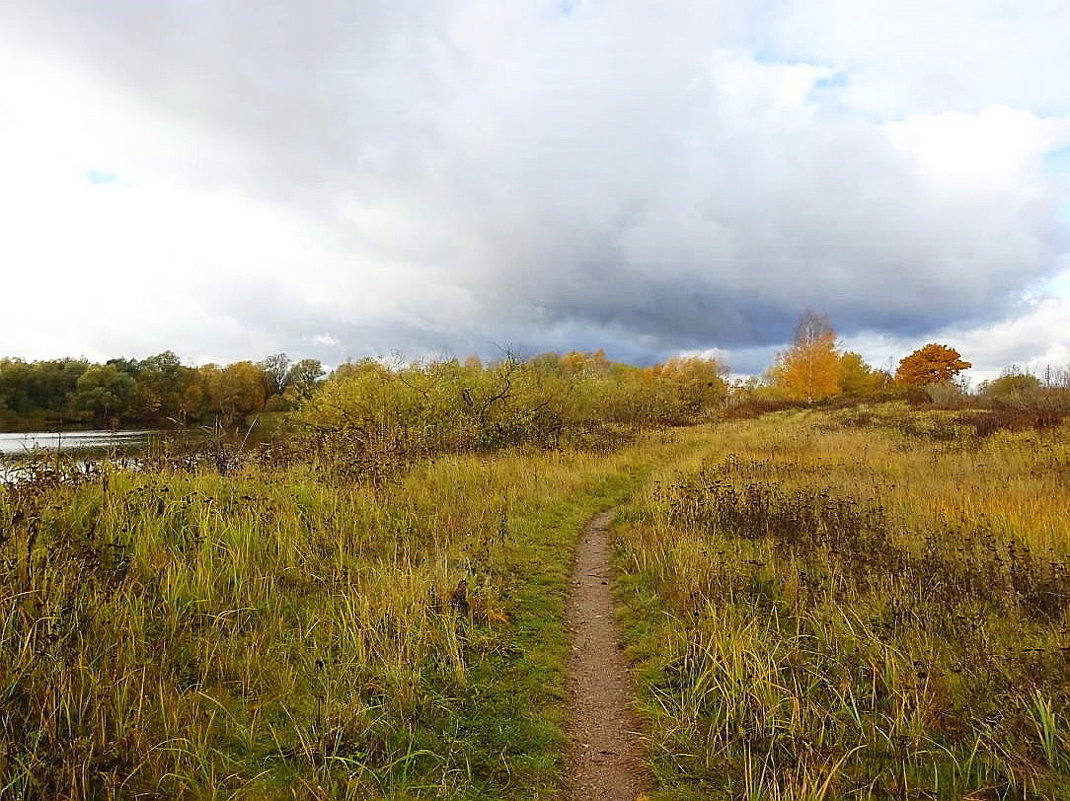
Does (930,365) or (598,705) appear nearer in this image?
(598,705)

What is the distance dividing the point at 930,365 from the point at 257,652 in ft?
241

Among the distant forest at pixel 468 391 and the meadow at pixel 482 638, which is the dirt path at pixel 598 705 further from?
the distant forest at pixel 468 391

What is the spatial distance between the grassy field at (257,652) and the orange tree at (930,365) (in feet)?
222

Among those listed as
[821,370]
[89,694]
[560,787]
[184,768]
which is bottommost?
[560,787]

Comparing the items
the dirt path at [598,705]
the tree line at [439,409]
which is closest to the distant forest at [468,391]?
the tree line at [439,409]

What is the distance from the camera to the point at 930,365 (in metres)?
61.4

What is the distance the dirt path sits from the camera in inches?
136

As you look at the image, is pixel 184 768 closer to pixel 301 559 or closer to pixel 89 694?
pixel 89 694

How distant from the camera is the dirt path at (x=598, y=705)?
3449mm

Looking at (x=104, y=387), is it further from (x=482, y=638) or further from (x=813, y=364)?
(x=813, y=364)

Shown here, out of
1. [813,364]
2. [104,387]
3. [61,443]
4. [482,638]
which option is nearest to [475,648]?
[482,638]

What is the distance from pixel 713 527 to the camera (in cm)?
840

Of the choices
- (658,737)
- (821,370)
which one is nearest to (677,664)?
(658,737)

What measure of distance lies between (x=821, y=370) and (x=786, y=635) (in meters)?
55.3
